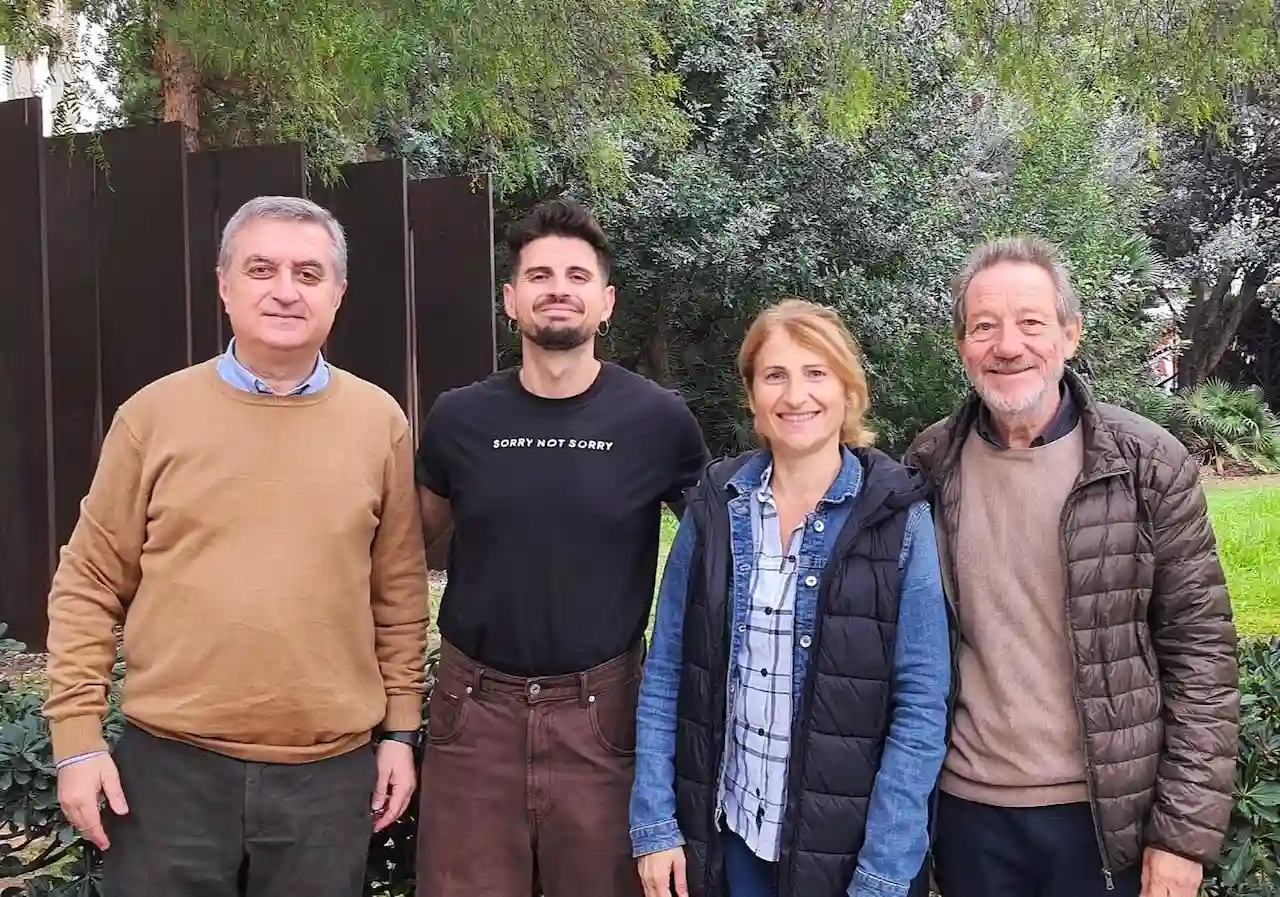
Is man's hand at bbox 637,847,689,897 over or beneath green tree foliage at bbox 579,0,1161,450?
beneath

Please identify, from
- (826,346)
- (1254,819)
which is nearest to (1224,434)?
(1254,819)

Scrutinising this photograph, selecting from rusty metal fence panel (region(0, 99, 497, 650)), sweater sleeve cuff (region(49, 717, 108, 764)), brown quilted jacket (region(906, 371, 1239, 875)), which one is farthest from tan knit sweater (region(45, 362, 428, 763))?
rusty metal fence panel (region(0, 99, 497, 650))

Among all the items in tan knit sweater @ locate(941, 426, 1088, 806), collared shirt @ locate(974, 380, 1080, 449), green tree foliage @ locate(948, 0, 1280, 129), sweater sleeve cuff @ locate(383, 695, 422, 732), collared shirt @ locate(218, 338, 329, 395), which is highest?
green tree foliage @ locate(948, 0, 1280, 129)

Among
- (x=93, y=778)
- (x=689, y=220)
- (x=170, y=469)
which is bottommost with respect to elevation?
(x=93, y=778)

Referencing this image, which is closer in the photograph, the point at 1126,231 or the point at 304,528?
the point at 304,528

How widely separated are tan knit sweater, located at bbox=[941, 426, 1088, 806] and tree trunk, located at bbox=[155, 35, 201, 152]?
6.39m

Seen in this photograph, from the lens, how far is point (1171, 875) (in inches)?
90.6

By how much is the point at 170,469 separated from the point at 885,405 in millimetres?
13240

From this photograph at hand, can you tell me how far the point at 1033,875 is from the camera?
7.90 ft

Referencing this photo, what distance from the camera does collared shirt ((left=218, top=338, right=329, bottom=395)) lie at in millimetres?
2562

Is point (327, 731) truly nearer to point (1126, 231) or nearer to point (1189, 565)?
point (1189, 565)

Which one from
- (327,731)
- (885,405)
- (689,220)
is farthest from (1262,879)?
(885,405)

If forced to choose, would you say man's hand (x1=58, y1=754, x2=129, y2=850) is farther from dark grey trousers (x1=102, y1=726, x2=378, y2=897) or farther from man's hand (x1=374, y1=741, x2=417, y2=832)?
man's hand (x1=374, y1=741, x2=417, y2=832)

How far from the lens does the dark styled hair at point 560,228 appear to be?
2828 millimetres
